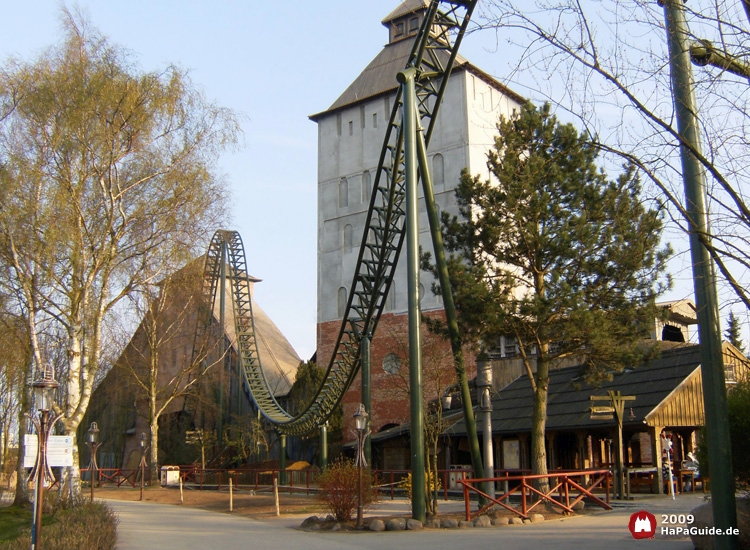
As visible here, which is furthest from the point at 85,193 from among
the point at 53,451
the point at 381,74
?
the point at 381,74

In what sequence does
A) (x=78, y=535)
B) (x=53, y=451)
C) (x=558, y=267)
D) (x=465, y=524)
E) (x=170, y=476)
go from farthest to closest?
(x=170, y=476) < (x=558, y=267) < (x=465, y=524) < (x=53, y=451) < (x=78, y=535)

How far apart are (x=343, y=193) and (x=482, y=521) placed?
1218 inches

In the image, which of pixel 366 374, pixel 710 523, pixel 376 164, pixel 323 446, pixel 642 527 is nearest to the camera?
pixel 710 523

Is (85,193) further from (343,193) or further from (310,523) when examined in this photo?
(343,193)

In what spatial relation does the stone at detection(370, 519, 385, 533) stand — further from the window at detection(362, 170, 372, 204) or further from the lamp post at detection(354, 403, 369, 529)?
the window at detection(362, 170, 372, 204)

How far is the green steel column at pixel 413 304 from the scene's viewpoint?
15.0m

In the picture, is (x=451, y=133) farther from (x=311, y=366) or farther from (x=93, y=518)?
(x=93, y=518)

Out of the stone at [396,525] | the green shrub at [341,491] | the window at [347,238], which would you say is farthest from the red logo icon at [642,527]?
the window at [347,238]

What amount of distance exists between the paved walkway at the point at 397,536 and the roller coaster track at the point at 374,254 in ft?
26.3

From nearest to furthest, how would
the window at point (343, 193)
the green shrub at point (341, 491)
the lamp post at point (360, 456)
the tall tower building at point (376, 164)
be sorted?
the lamp post at point (360, 456)
the green shrub at point (341, 491)
the tall tower building at point (376, 164)
the window at point (343, 193)

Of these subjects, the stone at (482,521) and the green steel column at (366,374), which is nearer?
the stone at (482,521)

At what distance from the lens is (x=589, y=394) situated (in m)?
24.2

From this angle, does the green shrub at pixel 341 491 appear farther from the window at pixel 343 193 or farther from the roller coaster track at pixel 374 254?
the window at pixel 343 193

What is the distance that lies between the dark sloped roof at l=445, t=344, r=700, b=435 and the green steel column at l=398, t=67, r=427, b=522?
17.6 feet
